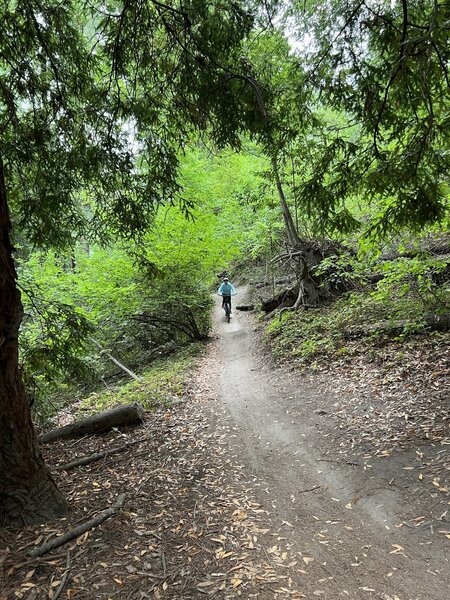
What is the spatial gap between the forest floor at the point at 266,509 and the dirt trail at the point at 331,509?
1 centimetres

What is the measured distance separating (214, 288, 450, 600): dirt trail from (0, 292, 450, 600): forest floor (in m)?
0.01

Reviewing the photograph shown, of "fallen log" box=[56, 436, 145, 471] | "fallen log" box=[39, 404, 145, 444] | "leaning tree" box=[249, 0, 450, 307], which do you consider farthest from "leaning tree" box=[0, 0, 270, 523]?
"fallen log" box=[39, 404, 145, 444]

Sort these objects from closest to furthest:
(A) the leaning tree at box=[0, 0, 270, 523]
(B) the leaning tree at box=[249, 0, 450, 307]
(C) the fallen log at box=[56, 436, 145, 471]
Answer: (A) the leaning tree at box=[0, 0, 270, 523]
(B) the leaning tree at box=[249, 0, 450, 307]
(C) the fallen log at box=[56, 436, 145, 471]

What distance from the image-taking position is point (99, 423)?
21.0ft

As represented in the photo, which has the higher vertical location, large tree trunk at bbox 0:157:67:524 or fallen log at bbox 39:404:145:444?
large tree trunk at bbox 0:157:67:524

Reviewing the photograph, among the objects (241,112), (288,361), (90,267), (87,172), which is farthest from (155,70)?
(90,267)

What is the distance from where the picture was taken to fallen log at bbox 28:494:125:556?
3.23m

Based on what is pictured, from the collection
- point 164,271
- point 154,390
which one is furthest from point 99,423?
point 164,271

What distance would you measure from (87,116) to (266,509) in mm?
5544

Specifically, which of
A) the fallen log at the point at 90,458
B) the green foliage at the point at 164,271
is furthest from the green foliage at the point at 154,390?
the fallen log at the point at 90,458

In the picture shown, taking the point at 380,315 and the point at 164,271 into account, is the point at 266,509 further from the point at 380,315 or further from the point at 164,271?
the point at 164,271

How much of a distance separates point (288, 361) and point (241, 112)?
620cm

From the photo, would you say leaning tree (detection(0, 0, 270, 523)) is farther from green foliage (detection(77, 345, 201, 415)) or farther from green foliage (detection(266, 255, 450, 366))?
green foliage (detection(266, 255, 450, 366))

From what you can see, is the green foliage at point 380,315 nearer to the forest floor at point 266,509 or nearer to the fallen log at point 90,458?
the forest floor at point 266,509
